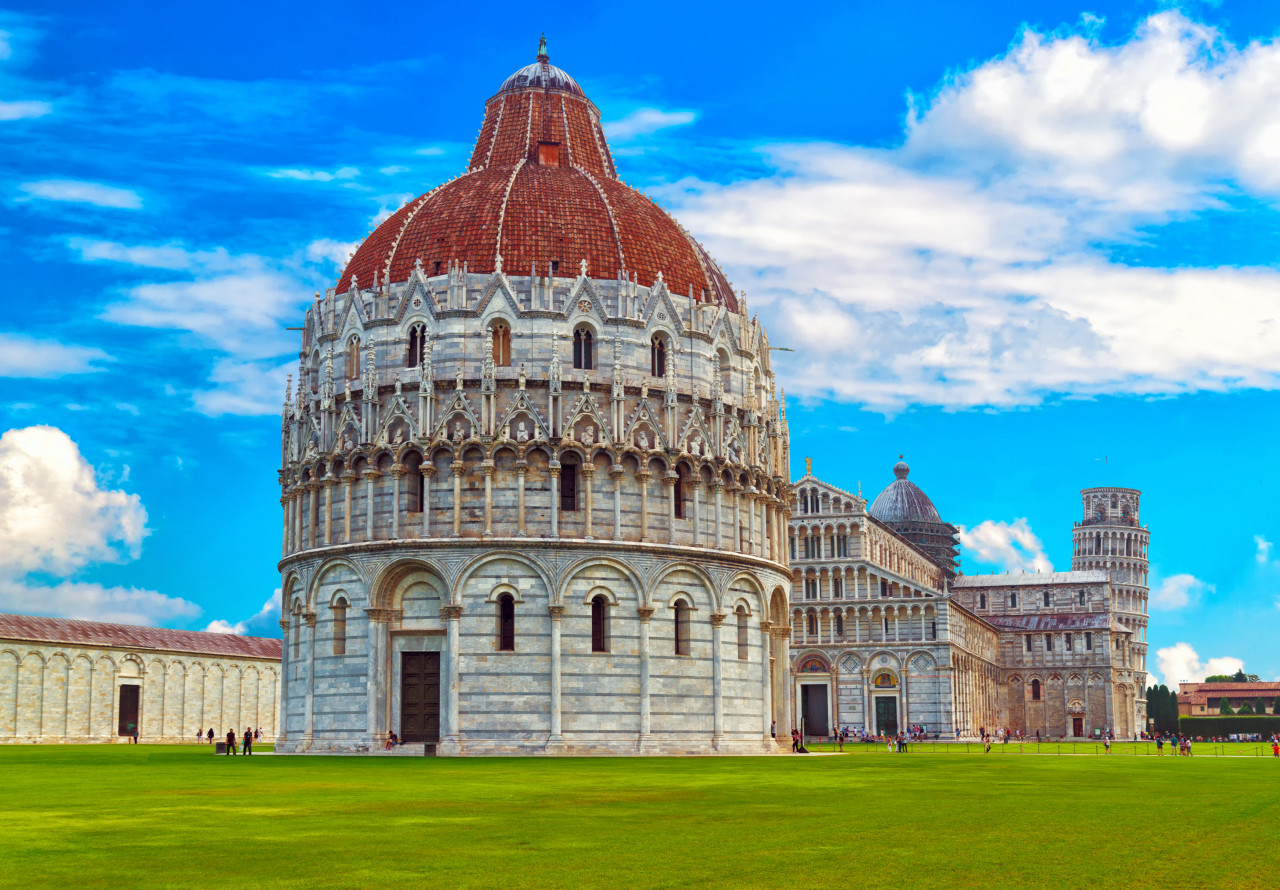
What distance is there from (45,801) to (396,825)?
9.45 metres

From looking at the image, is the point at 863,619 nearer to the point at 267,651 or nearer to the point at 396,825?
the point at 267,651

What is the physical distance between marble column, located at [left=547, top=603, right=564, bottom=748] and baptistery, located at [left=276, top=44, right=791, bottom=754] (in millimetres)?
119

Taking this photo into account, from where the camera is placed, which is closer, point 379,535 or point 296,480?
point 379,535

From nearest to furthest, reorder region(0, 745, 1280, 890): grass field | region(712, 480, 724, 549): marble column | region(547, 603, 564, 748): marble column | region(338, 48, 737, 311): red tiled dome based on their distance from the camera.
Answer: region(0, 745, 1280, 890): grass field
region(547, 603, 564, 748): marble column
region(712, 480, 724, 549): marble column
region(338, 48, 737, 311): red tiled dome

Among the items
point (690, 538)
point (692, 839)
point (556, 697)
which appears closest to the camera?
point (692, 839)

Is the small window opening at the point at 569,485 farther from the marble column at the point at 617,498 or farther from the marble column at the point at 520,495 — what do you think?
the marble column at the point at 520,495

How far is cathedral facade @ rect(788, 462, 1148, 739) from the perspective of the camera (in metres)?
109

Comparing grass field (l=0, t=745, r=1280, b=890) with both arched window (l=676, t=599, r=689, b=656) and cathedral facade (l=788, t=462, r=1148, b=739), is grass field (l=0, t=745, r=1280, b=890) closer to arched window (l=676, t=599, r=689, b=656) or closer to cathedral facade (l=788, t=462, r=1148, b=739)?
arched window (l=676, t=599, r=689, b=656)

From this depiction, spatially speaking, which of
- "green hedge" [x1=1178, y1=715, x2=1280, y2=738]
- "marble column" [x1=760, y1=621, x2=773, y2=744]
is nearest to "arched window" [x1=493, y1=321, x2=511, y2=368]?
"marble column" [x1=760, y1=621, x2=773, y2=744]

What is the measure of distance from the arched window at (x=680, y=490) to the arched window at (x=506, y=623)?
829 cm

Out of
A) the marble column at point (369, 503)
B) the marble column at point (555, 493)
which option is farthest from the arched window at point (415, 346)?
the marble column at point (555, 493)

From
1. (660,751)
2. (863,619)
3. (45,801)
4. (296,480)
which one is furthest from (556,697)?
(863,619)

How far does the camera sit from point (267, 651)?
4407 inches

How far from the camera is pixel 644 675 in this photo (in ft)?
180
